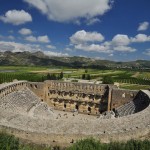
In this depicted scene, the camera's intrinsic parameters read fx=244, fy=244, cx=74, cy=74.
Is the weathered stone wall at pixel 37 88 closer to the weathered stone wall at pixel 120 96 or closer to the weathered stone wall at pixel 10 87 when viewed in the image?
the weathered stone wall at pixel 10 87

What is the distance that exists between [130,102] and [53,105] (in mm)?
21373

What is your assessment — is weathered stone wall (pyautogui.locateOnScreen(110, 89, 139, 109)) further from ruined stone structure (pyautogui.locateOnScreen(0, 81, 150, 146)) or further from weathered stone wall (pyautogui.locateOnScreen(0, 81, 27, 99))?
weathered stone wall (pyautogui.locateOnScreen(0, 81, 27, 99))

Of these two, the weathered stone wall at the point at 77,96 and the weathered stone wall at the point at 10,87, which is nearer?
the weathered stone wall at the point at 10,87

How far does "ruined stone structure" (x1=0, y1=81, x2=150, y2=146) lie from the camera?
26156mm

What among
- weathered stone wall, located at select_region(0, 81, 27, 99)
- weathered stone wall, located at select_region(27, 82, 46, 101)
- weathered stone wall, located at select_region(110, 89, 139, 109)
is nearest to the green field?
weathered stone wall, located at select_region(27, 82, 46, 101)

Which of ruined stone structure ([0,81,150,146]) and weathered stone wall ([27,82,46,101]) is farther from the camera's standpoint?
weathered stone wall ([27,82,46,101])

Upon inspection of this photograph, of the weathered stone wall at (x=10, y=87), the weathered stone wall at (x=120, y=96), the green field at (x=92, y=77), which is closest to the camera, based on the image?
the weathered stone wall at (x=10, y=87)

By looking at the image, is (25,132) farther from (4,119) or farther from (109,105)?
(109,105)

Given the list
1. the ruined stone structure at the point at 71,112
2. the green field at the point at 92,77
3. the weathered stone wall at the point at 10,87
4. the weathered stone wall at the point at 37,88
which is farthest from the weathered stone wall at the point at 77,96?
the green field at the point at 92,77

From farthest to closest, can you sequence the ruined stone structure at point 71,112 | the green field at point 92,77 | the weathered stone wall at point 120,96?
the green field at point 92,77 → the weathered stone wall at point 120,96 → the ruined stone structure at point 71,112

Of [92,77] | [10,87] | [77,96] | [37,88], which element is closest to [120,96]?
[77,96]

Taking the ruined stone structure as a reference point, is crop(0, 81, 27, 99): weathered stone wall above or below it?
above

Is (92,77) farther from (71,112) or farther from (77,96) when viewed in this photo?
(71,112)

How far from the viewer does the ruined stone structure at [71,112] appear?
26.2 metres
